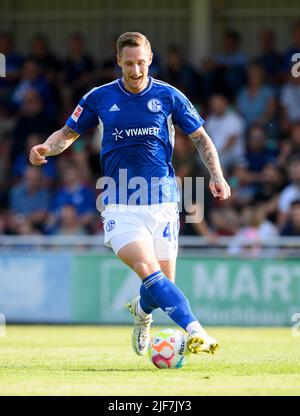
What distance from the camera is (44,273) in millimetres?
15516

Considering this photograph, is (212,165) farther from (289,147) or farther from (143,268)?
(289,147)

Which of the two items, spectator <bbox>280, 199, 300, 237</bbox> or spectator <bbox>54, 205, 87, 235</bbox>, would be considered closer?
spectator <bbox>280, 199, 300, 237</bbox>

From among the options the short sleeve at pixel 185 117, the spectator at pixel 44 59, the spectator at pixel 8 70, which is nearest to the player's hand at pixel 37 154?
the short sleeve at pixel 185 117

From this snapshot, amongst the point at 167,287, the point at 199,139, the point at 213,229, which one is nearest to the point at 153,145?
the point at 199,139

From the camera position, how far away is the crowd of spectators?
52.6 feet

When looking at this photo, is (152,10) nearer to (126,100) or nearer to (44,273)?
(44,273)

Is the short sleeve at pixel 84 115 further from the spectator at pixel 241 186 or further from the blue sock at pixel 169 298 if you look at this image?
the spectator at pixel 241 186

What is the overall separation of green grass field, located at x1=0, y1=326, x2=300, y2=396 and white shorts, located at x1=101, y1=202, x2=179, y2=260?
96 cm

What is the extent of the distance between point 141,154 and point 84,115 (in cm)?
64

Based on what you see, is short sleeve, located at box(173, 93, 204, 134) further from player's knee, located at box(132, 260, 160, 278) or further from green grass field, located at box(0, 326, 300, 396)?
green grass field, located at box(0, 326, 300, 396)

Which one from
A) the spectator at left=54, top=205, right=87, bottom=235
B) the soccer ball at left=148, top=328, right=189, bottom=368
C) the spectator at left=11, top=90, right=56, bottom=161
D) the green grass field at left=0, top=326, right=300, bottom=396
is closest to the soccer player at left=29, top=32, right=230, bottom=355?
the soccer ball at left=148, top=328, right=189, bottom=368

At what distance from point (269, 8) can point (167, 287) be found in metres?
14.2

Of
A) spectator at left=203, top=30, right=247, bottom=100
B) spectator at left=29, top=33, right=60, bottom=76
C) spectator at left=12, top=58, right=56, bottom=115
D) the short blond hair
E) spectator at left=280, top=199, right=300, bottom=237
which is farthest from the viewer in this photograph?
spectator at left=29, top=33, right=60, bottom=76

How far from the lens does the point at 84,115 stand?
877 centimetres
